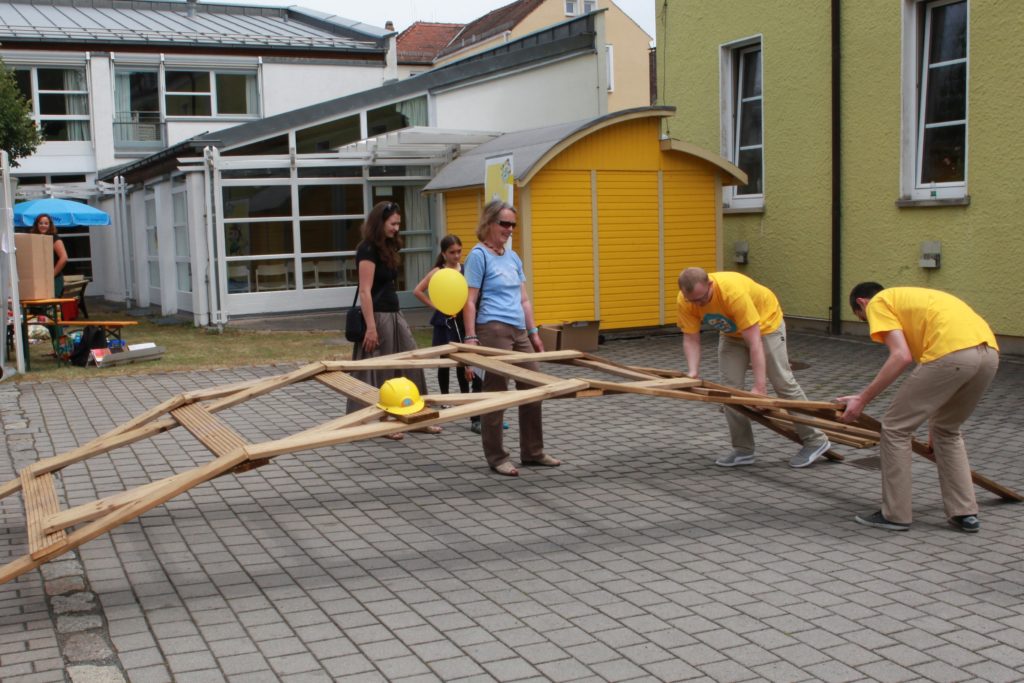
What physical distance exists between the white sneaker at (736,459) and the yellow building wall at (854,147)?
600cm

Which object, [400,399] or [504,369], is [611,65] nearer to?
[504,369]

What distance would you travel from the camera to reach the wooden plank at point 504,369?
6323mm

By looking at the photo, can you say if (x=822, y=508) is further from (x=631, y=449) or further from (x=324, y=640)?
(x=324, y=640)

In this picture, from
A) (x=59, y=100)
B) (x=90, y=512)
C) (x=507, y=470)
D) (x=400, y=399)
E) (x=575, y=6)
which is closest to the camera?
(x=90, y=512)

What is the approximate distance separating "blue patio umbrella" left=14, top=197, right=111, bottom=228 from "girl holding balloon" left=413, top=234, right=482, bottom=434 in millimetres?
13493

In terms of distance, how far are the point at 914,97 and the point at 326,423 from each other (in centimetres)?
1004

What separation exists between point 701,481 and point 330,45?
88.7ft

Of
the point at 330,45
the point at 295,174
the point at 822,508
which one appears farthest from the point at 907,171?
the point at 330,45

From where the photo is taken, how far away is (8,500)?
22.7ft

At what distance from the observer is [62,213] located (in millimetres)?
20844

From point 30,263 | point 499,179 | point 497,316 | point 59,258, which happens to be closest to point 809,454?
point 497,316

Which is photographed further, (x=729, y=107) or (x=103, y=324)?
(x=729, y=107)

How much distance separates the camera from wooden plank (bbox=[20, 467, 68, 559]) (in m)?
4.56

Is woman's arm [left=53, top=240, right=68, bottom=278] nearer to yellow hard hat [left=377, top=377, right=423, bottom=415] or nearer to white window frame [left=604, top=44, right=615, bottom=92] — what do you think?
yellow hard hat [left=377, top=377, right=423, bottom=415]
